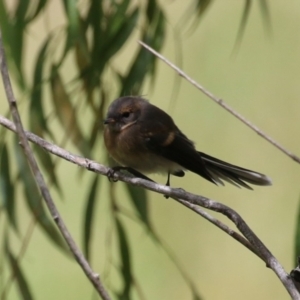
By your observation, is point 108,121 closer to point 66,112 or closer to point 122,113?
point 122,113

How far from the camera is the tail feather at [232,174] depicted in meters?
1.15

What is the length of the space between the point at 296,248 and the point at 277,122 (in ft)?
3.34

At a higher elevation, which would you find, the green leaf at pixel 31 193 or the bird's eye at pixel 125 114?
the bird's eye at pixel 125 114

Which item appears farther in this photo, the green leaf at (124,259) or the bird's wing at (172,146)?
the green leaf at (124,259)

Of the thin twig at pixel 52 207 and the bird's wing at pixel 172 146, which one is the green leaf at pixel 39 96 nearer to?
the bird's wing at pixel 172 146

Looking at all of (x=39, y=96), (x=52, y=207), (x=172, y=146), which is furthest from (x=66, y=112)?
(x=52, y=207)

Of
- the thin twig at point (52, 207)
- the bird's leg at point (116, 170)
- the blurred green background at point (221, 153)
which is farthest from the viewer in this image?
the blurred green background at point (221, 153)

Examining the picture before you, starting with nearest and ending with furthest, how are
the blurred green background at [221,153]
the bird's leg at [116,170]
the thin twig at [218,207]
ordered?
the thin twig at [218,207], the bird's leg at [116,170], the blurred green background at [221,153]

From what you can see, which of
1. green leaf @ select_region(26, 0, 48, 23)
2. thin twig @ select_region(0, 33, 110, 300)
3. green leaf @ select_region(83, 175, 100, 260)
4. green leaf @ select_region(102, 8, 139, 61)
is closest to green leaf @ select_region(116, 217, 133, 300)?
green leaf @ select_region(83, 175, 100, 260)

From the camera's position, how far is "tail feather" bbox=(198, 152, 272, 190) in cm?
115

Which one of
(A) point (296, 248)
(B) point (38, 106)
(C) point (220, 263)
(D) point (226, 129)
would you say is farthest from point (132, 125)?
(C) point (220, 263)

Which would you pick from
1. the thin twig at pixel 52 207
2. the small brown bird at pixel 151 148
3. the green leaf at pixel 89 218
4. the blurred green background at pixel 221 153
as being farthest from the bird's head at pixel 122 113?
the blurred green background at pixel 221 153

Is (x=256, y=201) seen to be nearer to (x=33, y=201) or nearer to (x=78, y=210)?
(x=78, y=210)

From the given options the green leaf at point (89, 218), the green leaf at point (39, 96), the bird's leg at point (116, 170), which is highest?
the green leaf at point (39, 96)
